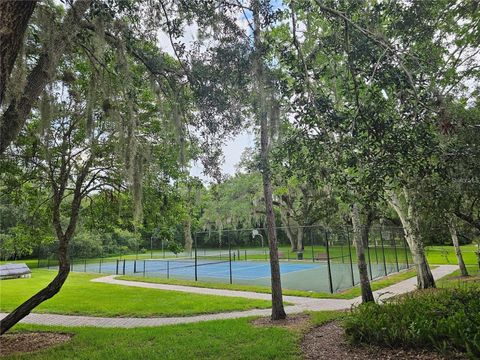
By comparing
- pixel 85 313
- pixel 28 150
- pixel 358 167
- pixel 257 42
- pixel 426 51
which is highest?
pixel 426 51

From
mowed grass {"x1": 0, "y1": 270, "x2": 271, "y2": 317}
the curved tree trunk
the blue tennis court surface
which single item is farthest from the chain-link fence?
the curved tree trunk

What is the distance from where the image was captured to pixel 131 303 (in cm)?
914

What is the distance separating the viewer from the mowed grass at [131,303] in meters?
7.99

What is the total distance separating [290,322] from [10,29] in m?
5.95

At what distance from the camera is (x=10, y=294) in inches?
442

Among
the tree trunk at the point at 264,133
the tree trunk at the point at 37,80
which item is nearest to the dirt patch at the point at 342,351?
the tree trunk at the point at 264,133

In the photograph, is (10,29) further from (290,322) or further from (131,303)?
(131,303)

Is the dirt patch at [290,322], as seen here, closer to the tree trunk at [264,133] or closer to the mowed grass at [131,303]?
the tree trunk at [264,133]

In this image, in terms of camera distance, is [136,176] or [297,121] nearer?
[297,121]

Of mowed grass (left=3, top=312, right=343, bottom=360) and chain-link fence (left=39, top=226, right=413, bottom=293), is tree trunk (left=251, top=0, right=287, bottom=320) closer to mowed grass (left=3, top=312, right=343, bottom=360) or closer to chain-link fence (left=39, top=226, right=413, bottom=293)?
mowed grass (left=3, top=312, right=343, bottom=360)

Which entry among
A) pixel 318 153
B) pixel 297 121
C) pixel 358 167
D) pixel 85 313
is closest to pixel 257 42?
pixel 297 121

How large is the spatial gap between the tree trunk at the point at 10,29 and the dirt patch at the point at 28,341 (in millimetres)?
4662

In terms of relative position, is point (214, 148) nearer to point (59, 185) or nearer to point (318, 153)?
point (318, 153)

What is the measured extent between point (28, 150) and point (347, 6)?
16.9 feet
